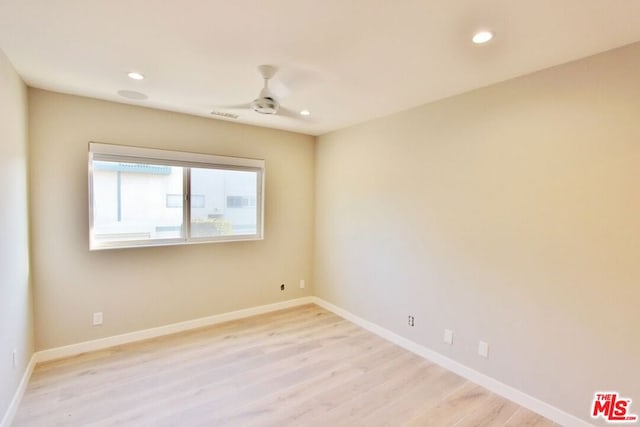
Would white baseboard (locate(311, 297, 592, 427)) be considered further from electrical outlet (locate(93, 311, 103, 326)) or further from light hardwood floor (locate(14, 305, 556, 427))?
electrical outlet (locate(93, 311, 103, 326))

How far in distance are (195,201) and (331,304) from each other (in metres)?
2.24

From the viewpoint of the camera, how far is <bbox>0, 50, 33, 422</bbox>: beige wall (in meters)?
1.99

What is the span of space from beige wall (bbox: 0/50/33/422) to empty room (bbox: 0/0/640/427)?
3 cm

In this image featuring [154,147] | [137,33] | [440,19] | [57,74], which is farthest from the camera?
[154,147]

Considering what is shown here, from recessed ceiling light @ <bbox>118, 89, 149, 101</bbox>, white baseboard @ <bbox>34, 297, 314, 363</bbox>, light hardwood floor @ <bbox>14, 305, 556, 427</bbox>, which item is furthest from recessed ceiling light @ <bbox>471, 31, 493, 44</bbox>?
white baseboard @ <bbox>34, 297, 314, 363</bbox>

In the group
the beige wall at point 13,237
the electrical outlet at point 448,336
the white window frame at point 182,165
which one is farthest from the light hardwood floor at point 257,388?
the white window frame at point 182,165

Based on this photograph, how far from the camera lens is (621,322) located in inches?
75.5

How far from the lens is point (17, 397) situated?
222cm

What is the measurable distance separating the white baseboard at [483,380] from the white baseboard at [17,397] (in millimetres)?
3084

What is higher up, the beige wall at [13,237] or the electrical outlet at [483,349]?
the beige wall at [13,237]

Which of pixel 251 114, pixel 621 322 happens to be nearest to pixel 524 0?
pixel 621 322

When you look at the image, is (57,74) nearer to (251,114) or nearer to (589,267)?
(251,114)

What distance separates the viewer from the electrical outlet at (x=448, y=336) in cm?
284

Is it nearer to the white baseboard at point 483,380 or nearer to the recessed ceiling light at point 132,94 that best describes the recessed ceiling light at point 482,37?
the white baseboard at point 483,380
